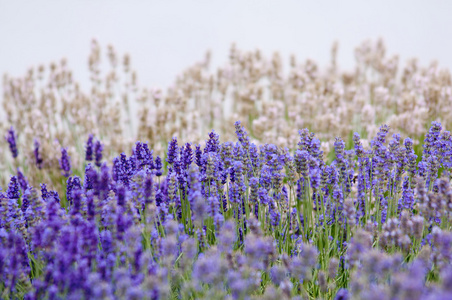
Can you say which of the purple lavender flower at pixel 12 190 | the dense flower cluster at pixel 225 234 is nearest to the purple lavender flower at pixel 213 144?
the dense flower cluster at pixel 225 234

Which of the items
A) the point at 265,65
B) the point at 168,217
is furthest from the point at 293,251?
the point at 265,65

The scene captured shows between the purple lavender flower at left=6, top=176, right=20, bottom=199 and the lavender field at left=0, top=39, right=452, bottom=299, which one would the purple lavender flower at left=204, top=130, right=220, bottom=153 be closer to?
the lavender field at left=0, top=39, right=452, bottom=299

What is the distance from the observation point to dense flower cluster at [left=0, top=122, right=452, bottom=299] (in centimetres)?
155

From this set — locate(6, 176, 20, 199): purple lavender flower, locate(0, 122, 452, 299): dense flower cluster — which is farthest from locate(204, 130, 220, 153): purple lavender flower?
locate(6, 176, 20, 199): purple lavender flower

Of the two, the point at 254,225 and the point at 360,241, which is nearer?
the point at 360,241

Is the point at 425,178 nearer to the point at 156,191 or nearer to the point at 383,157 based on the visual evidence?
the point at 383,157

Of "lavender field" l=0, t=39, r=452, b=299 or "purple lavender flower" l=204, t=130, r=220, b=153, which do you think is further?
"purple lavender flower" l=204, t=130, r=220, b=153

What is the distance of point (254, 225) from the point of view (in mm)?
1854

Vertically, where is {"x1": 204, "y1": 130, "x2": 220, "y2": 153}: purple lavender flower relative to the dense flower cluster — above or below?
above

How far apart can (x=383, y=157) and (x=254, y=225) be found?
860 millimetres

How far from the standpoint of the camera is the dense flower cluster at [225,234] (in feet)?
5.08

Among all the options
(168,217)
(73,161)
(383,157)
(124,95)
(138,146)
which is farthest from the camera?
(124,95)

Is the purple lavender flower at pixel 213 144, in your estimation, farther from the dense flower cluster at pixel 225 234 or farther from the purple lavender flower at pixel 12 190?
the purple lavender flower at pixel 12 190

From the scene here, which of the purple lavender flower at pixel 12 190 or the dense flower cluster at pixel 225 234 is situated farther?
the purple lavender flower at pixel 12 190
